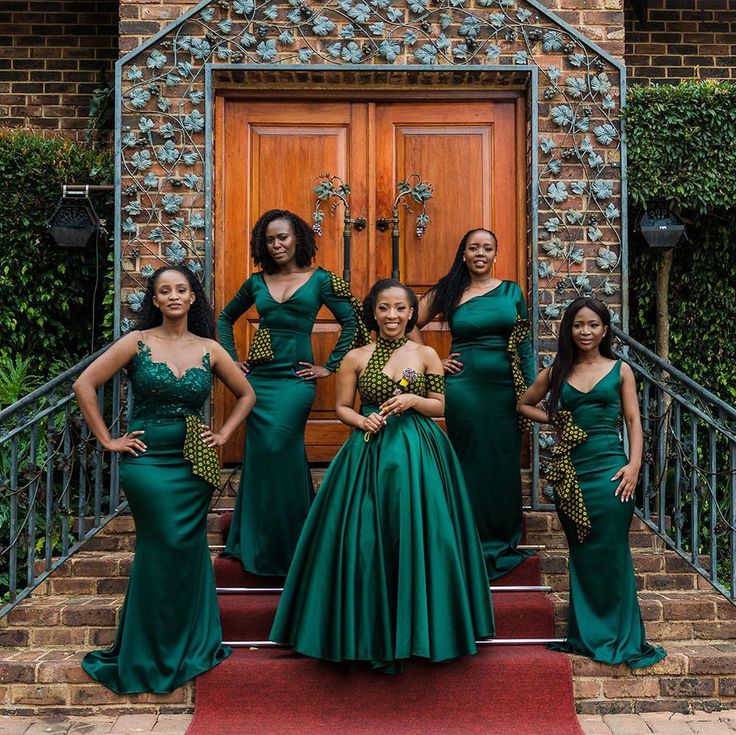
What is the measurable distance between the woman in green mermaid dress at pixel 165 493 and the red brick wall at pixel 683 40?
4381mm

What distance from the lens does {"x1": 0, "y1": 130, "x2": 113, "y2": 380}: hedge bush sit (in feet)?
20.4

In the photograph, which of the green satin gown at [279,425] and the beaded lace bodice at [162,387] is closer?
the beaded lace bodice at [162,387]

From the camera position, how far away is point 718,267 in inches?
256

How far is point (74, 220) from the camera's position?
6.09 meters

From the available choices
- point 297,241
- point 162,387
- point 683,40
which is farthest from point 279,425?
point 683,40

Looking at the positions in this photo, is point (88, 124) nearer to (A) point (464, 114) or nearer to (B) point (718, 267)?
(A) point (464, 114)

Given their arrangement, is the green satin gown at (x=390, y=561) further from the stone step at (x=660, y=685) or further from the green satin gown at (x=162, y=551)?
the stone step at (x=660, y=685)

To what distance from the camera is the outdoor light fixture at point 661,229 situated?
6027 millimetres

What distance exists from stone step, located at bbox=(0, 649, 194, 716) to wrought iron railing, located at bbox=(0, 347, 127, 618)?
0.37m

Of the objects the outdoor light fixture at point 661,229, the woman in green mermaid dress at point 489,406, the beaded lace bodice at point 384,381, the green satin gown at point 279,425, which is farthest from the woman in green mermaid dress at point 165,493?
the outdoor light fixture at point 661,229

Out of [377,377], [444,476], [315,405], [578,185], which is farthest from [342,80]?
[444,476]

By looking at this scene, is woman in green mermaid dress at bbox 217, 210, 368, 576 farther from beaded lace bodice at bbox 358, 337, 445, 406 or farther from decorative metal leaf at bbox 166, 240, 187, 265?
decorative metal leaf at bbox 166, 240, 187, 265

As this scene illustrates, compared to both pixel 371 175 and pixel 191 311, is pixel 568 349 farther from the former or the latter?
pixel 371 175

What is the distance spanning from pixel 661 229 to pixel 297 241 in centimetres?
240
